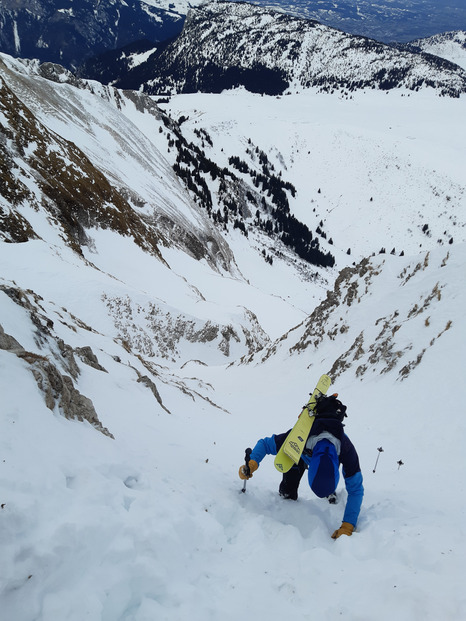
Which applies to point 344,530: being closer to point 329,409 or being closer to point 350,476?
point 350,476

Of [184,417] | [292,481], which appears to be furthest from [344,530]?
[184,417]

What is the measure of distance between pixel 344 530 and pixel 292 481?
1.10 meters

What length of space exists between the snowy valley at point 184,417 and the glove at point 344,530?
0.43 ft

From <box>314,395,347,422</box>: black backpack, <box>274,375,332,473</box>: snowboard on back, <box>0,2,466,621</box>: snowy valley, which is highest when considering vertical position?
<box>314,395,347,422</box>: black backpack

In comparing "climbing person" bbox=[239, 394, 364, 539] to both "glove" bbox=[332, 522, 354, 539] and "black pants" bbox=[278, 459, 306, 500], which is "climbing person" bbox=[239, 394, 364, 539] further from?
"black pants" bbox=[278, 459, 306, 500]

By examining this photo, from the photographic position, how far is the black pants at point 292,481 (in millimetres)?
6191

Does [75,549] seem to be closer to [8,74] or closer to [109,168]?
[109,168]

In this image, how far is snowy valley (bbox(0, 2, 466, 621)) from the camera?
392 cm

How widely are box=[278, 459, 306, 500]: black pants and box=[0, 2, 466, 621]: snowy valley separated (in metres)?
0.20

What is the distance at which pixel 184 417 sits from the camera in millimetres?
12383

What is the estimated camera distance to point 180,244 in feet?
171

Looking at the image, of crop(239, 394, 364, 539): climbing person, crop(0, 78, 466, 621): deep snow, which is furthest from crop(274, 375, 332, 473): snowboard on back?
crop(0, 78, 466, 621): deep snow

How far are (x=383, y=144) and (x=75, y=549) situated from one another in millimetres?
181788

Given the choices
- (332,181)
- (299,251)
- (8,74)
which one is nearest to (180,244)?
(8,74)
